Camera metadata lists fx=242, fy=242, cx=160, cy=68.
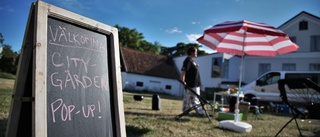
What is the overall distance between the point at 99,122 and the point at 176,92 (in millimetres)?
27299

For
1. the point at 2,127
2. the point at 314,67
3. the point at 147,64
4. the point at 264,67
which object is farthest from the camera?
the point at 147,64

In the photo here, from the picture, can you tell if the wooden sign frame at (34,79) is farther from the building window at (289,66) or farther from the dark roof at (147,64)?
the dark roof at (147,64)

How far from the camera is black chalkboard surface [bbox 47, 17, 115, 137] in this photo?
5.58 feet

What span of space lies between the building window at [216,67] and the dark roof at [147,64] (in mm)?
4846

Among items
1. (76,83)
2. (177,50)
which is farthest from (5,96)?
(177,50)

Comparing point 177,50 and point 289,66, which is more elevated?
point 177,50

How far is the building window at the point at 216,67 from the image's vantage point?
81.7ft

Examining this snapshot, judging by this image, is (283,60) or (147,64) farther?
(147,64)

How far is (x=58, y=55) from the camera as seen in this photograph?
5.91 feet

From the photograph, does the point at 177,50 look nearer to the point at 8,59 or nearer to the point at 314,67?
the point at 314,67

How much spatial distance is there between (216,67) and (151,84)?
25.2 feet

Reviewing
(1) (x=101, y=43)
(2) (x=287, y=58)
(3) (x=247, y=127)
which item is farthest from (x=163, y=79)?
(1) (x=101, y=43)

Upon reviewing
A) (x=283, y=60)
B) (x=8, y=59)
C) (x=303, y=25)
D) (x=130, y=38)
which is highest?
(x=130, y=38)

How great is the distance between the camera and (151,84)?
27938mm
